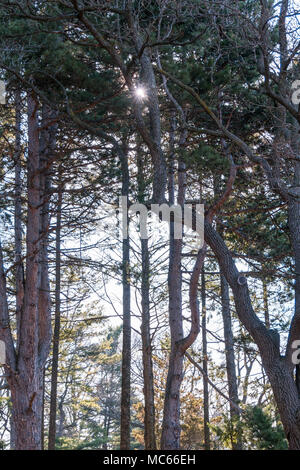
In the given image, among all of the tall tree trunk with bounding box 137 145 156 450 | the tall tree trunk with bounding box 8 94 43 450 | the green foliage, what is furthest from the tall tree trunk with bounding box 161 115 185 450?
the green foliage


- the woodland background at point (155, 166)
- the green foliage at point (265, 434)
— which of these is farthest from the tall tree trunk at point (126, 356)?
the green foliage at point (265, 434)

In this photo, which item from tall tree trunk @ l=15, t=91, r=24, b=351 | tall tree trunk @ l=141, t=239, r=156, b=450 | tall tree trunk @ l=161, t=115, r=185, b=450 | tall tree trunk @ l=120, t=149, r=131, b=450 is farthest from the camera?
tall tree trunk @ l=141, t=239, r=156, b=450

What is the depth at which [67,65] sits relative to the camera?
635 cm

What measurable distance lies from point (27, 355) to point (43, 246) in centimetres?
198

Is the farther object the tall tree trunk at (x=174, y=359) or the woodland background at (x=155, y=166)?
the tall tree trunk at (x=174, y=359)

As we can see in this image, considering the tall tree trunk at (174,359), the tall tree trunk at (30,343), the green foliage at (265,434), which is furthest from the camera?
the tall tree trunk at (174,359)

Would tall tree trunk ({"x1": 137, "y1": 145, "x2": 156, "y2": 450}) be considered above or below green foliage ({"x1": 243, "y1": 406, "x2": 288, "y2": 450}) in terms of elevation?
above

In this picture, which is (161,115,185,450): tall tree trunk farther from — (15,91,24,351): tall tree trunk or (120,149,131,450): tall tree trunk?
(15,91,24,351): tall tree trunk

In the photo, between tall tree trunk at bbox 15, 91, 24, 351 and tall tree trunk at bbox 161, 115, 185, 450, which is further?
tall tree trunk at bbox 161, 115, 185, 450

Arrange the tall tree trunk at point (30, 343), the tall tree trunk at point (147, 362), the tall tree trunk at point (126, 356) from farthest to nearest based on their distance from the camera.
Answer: the tall tree trunk at point (147, 362), the tall tree trunk at point (126, 356), the tall tree trunk at point (30, 343)

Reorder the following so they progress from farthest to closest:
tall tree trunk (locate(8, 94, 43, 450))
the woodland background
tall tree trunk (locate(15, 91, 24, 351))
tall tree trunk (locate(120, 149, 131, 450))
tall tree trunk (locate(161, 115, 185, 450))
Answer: tall tree trunk (locate(120, 149, 131, 450)) → tall tree trunk (locate(161, 115, 185, 450)) → tall tree trunk (locate(15, 91, 24, 351)) → tall tree trunk (locate(8, 94, 43, 450)) → the woodland background

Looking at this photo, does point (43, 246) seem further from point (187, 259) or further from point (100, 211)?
point (187, 259)

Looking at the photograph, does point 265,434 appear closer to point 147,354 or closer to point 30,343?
point 30,343

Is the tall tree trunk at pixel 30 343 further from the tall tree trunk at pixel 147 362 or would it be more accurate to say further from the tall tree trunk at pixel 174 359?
the tall tree trunk at pixel 147 362
